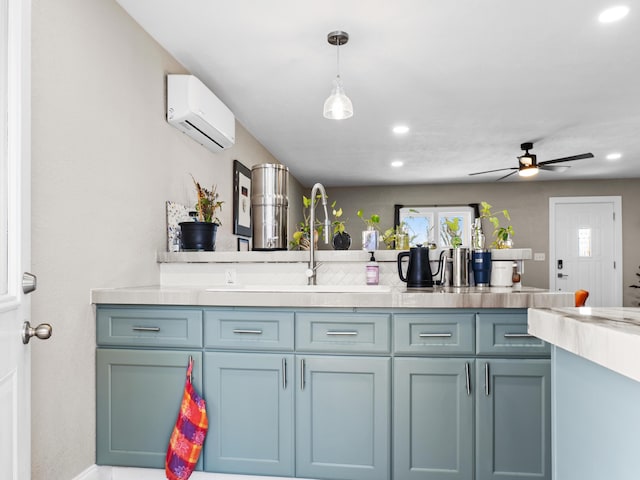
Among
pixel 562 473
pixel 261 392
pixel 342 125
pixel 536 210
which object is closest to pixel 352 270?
pixel 261 392

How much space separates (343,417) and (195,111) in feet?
6.42

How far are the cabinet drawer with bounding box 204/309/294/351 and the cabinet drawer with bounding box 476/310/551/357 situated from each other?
0.75m

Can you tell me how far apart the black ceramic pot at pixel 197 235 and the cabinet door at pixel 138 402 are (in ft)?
2.57

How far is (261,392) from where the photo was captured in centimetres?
190

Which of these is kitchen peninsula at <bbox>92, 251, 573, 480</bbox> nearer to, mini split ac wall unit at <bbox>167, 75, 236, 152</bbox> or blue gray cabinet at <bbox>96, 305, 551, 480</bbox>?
blue gray cabinet at <bbox>96, 305, 551, 480</bbox>

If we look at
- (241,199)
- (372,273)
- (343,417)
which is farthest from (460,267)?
(241,199)

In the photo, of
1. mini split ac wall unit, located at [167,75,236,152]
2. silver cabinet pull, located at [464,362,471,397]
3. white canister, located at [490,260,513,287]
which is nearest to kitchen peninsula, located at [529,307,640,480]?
silver cabinet pull, located at [464,362,471,397]

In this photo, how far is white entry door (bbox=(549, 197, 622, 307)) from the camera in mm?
7230

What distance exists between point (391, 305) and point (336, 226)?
2.91 feet

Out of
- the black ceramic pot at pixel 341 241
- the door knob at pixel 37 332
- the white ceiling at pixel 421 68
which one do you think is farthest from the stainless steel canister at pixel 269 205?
the door knob at pixel 37 332

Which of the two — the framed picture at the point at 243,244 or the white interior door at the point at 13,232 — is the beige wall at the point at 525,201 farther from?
the white interior door at the point at 13,232

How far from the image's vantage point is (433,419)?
5.95ft

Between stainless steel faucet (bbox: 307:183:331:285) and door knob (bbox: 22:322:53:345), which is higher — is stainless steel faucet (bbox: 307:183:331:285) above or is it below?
above

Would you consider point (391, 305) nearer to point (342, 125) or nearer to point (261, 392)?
point (261, 392)
